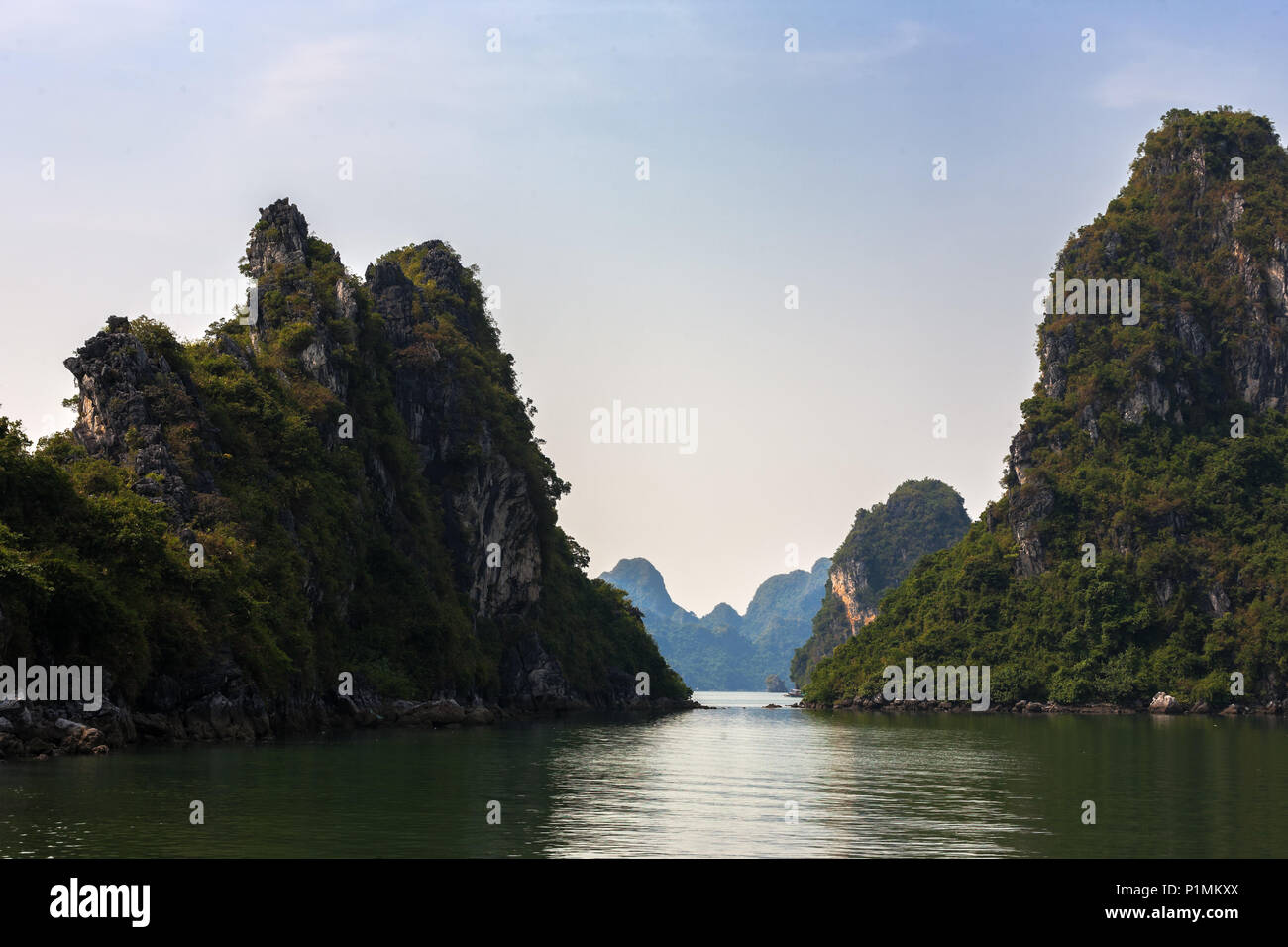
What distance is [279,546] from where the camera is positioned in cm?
7038

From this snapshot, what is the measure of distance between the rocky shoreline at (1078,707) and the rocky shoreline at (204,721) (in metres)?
63.7

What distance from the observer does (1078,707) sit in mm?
128500

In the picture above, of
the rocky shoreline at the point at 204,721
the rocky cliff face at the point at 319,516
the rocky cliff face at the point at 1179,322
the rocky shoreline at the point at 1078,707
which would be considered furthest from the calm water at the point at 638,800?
the rocky cliff face at the point at 1179,322

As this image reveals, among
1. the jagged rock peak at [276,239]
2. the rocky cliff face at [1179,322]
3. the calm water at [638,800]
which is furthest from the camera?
the rocky cliff face at [1179,322]

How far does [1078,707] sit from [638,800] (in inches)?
4119

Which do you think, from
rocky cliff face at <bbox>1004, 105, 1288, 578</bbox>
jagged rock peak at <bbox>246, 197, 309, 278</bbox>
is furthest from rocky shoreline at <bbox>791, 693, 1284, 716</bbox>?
Result: jagged rock peak at <bbox>246, 197, 309, 278</bbox>

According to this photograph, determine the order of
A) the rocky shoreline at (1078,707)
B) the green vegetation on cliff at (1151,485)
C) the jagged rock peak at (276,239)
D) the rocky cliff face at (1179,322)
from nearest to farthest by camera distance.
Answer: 1. the jagged rock peak at (276,239)
2. the rocky shoreline at (1078,707)
3. the green vegetation on cliff at (1151,485)
4. the rocky cliff face at (1179,322)

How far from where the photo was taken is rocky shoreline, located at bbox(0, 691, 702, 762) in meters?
43.7

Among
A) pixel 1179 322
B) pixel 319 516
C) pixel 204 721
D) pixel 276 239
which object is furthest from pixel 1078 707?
pixel 204 721

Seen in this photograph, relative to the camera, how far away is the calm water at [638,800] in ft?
84.7

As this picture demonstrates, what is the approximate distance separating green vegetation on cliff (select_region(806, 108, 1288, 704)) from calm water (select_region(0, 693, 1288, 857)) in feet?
236

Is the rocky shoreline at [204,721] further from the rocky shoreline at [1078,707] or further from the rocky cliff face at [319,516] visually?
the rocky shoreline at [1078,707]

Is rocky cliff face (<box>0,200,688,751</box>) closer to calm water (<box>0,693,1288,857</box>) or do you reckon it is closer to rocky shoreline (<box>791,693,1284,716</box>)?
calm water (<box>0,693,1288,857</box>)
